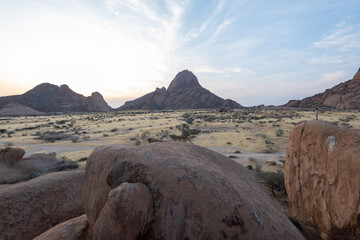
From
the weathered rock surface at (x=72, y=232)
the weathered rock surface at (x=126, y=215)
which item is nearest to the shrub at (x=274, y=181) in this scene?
the weathered rock surface at (x=72, y=232)

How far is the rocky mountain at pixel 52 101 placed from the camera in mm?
98481

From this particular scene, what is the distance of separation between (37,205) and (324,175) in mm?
6619

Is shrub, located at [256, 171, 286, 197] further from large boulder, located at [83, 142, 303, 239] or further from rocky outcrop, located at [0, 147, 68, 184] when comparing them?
rocky outcrop, located at [0, 147, 68, 184]

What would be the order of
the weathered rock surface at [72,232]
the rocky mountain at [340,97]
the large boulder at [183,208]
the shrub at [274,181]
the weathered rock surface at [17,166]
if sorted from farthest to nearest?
the rocky mountain at [340,97], the shrub at [274,181], the weathered rock surface at [17,166], the weathered rock surface at [72,232], the large boulder at [183,208]

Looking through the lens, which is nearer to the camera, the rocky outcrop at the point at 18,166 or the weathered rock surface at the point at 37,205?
the weathered rock surface at the point at 37,205

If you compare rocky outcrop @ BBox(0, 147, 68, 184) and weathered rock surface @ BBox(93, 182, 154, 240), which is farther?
rocky outcrop @ BBox(0, 147, 68, 184)

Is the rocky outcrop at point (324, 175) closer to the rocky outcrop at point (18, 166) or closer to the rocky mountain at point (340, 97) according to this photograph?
the rocky outcrop at point (18, 166)

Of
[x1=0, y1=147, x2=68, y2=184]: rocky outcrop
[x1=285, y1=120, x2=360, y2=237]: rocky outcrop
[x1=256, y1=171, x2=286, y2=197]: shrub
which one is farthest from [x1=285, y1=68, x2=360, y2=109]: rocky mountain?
[x1=0, y1=147, x2=68, y2=184]: rocky outcrop

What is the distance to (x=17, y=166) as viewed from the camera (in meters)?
8.59

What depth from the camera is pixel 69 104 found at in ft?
352

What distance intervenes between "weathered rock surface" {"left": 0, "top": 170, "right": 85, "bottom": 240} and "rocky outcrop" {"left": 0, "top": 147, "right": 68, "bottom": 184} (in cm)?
367

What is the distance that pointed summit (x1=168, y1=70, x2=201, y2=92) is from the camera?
140 meters

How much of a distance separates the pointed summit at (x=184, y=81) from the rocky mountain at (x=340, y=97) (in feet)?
213

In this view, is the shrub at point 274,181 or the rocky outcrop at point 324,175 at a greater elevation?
the rocky outcrop at point 324,175
